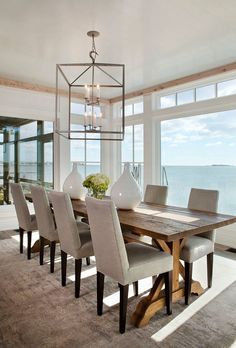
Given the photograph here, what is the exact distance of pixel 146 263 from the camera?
213cm

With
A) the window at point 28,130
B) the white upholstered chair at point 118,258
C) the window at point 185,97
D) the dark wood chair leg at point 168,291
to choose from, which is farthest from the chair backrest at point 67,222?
the window at point 185,97

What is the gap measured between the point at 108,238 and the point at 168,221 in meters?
0.60

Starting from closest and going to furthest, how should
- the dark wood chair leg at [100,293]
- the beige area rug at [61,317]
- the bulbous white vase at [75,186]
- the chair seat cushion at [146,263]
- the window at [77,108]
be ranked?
the beige area rug at [61,317] < the chair seat cushion at [146,263] < the dark wood chair leg at [100,293] < the bulbous white vase at [75,186] < the window at [77,108]

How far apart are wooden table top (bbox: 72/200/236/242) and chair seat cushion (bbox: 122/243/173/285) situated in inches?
8.6

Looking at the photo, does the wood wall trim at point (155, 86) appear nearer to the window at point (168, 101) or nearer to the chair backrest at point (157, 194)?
the window at point (168, 101)

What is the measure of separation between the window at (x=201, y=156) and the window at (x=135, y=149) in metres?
0.62

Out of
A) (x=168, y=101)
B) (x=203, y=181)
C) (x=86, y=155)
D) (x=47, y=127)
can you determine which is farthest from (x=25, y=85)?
(x=203, y=181)

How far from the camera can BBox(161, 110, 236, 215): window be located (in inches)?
172

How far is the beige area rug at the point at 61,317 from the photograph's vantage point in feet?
6.37

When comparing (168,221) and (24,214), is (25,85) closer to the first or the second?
(24,214)

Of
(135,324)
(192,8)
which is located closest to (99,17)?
(192,8)

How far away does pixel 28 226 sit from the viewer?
3.59 m

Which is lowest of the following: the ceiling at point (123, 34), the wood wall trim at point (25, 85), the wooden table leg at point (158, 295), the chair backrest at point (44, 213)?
the wooden table leg at point (158, 295)

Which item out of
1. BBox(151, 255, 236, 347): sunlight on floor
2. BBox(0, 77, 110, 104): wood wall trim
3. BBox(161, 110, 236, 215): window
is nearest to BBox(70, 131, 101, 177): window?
BBox(0, 77, 110, 104): wood wall trim
